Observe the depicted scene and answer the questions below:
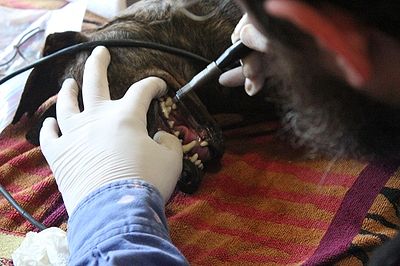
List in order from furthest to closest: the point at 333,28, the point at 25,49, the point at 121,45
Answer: the point at 25,49 → the point at 121,45 → the point at 333,28

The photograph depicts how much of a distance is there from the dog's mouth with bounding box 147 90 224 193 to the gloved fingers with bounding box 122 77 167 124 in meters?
0.03

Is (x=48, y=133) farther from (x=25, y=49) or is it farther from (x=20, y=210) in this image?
(x=25, y=49)

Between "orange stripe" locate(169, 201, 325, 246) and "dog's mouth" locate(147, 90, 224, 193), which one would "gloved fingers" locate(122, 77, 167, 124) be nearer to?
"dog's mouth" locate(147, 90, 224, 193)

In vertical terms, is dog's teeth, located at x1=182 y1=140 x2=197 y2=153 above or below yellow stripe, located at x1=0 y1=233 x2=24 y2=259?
above

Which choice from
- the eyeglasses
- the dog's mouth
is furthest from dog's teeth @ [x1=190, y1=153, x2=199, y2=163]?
the eyeglasses

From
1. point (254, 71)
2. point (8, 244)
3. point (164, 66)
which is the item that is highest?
point (254, 71)

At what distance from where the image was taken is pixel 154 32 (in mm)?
1185

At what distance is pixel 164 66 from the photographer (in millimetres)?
1125

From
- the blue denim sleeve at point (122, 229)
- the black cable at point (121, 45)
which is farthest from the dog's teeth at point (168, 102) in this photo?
the blue denim sleeve at point (122, 229)

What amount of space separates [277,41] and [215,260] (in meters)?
0.44

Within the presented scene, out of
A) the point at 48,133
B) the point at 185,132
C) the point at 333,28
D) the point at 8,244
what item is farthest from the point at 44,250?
the point at 333,28

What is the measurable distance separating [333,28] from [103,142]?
52 centimetres

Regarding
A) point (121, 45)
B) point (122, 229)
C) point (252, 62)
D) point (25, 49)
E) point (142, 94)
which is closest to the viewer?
point (122, 229)

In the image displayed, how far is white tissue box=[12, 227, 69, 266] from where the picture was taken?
0.88 meters
